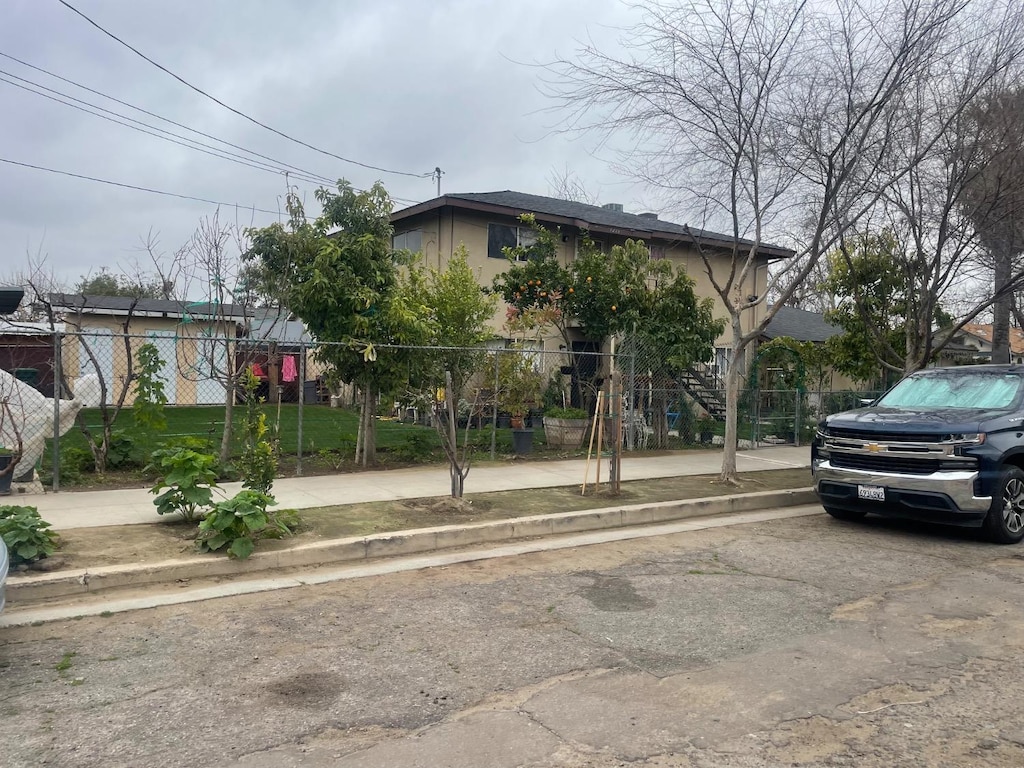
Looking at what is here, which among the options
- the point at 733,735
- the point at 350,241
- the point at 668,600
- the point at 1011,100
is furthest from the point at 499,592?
the point at 1011,100

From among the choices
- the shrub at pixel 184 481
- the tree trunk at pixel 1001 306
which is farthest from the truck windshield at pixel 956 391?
the shrub at pixel 184 481

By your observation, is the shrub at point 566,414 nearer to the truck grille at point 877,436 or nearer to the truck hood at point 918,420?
the truck hood at point 918,420

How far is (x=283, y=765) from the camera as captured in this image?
11.9 ft

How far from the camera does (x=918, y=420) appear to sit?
889 centimetres

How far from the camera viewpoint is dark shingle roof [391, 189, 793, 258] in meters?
18.4

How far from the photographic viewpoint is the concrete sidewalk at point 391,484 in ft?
27.5

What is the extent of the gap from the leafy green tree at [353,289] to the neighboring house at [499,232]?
17.8 feet

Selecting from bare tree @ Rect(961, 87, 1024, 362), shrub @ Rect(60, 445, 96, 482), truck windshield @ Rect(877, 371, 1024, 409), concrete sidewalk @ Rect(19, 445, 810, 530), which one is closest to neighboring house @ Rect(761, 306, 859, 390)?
concrete sidewalk @ Rect(19, 445, 810, 530)

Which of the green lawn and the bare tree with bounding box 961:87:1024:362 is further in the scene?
the green lawn

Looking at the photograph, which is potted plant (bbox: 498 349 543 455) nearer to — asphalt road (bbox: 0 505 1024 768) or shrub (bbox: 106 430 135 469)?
shrub (bbox: 106 430 135 469)

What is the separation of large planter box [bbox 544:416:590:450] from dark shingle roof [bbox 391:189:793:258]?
15.8ft

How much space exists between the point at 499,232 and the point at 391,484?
1018cm

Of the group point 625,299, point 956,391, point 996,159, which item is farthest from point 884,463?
point 625,299

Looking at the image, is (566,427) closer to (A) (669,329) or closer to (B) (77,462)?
(A) (669,329)
